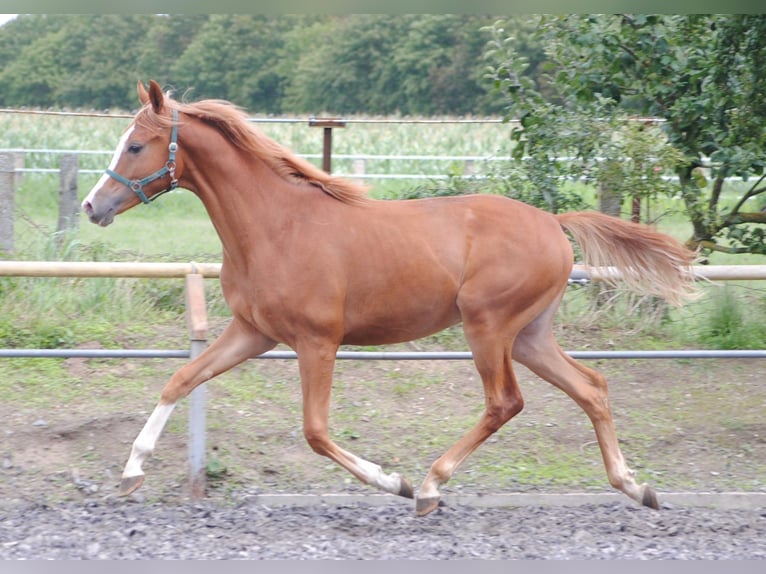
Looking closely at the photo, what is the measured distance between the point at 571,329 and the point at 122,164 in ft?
12.7

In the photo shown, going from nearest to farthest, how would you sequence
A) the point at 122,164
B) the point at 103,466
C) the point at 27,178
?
the point at 122,164, the point at 103,466, the point at 27,178

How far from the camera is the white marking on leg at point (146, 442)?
465cm

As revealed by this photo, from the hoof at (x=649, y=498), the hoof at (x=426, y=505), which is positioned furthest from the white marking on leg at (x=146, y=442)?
the hoof at (x=649, y=498)

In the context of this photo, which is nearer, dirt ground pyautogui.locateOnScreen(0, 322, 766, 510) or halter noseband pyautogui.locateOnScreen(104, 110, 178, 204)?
halter noseband pyautogui.locateOnScreen(104, 110, 178, 204)

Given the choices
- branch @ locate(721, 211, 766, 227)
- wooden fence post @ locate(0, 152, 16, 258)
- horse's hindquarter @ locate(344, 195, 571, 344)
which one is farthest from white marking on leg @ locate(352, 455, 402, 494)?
wooden fence post @ locate(0, 152, 16, 258)

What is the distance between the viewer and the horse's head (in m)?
4.44

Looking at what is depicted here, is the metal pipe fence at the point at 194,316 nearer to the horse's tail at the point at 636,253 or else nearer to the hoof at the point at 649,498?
the horse's tail at the point at 636,253

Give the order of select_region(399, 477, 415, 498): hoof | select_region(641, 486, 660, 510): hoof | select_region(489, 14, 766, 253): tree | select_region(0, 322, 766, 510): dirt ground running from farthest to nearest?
1. select_region(489, 14, 766, 253): tree
2. select_region(0, 322, 766, 510): dirt ground
3. select_region(641, 486, 660, 510): hoof
4. select_region(399, 477, 415, 498): hoof

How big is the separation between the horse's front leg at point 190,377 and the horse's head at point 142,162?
77 centimetres

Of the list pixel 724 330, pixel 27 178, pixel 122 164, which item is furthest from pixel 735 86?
pixel 27 178

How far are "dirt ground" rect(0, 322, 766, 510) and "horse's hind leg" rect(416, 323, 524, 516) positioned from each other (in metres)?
0.49

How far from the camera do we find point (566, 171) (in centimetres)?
710

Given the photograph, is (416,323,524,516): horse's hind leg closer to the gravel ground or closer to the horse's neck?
the gravel ground

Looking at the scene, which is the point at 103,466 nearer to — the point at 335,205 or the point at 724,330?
the point at 335,205
